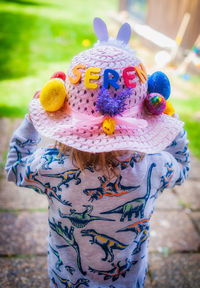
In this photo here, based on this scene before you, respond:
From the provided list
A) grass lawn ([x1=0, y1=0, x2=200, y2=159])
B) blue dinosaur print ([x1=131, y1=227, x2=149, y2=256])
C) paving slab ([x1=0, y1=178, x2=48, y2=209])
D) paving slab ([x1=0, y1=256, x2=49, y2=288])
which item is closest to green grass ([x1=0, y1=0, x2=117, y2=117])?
grass lawn ([x1=0, y1=0, x2=200, y2=159])

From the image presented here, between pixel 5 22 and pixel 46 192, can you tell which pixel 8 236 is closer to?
pixel 46 192

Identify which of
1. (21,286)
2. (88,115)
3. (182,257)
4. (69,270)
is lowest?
(21,286)

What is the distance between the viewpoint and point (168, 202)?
2664 millimetres

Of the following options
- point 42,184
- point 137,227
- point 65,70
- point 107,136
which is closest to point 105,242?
point 137,227

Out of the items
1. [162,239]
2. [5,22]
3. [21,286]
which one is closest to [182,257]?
[162,239]

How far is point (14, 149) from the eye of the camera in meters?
1.27

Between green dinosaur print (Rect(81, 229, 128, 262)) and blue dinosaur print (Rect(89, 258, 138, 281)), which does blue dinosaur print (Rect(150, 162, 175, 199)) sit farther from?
blue dinosaur print (Rect(89, 258, 138, 281))

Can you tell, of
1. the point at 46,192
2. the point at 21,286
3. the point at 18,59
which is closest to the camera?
the point at 46,192

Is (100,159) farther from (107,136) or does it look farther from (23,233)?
(23,233)

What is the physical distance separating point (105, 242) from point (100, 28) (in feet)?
3.31

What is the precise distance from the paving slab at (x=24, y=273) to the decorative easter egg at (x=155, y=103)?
60.6 inches

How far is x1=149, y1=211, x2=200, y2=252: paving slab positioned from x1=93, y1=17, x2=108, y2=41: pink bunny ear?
172cm

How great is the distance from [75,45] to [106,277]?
7.18 meters

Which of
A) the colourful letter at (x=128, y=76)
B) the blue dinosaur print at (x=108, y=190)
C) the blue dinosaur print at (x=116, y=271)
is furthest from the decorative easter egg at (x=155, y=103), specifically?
the blue dinosaur print at (x=116, y=271)
